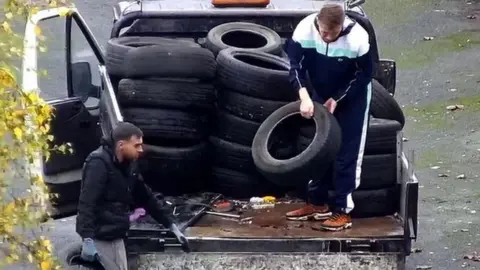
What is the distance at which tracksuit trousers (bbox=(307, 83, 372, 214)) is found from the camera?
21.5 feet

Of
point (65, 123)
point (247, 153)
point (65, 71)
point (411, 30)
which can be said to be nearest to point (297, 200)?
point (247, 153)

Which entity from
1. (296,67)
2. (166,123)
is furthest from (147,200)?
(296,67)

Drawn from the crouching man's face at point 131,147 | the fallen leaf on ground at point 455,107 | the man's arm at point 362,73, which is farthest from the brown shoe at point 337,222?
the fallen leaf on ground at point 455,107

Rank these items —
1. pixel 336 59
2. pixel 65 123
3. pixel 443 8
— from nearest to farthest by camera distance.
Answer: pixel 336 59, pixel 65 123, pixel 443 8

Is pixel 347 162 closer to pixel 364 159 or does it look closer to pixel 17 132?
pixel 364 159

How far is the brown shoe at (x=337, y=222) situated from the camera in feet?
21.0

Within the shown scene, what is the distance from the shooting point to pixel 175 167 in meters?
6.81

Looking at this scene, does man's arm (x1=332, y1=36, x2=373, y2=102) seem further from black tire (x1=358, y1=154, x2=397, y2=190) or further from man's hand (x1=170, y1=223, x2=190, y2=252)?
man's hand (x1=170, y1=223, x2=190, y2=252)

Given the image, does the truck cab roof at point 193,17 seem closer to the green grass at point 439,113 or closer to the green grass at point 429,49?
the green grass at point 439,113

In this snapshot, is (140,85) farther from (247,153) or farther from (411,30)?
(411,30)

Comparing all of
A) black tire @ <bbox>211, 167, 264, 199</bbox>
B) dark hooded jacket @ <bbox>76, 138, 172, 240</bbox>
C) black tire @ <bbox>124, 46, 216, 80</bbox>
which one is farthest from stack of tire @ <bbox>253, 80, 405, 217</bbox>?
dark hooded jacket @ <bbox>76, 138, 172, 240</bbox>

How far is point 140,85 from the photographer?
6.89 metres

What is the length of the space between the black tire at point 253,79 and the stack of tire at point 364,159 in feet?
0.82

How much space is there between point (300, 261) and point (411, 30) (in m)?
13.4
